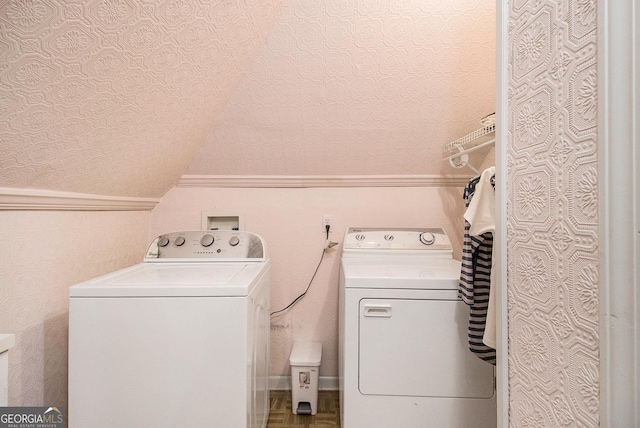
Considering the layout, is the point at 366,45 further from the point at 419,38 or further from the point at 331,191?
the point at 331,191

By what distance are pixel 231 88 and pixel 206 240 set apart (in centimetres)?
80

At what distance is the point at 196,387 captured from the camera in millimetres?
1094

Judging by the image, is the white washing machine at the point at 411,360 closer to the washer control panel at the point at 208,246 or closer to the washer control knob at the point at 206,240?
the washer control panel at the point at 208,246

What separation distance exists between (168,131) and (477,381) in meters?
1.67

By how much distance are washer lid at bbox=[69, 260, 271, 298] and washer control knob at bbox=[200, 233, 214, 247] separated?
312mm

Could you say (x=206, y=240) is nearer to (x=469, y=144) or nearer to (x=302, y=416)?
(x=302, y=416)

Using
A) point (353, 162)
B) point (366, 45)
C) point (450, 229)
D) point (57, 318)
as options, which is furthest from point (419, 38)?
point (57, 318)

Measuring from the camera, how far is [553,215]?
0.70 metres

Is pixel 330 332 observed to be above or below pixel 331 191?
below

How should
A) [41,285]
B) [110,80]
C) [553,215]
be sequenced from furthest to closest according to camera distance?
[41,285], [110,80], [553,215]

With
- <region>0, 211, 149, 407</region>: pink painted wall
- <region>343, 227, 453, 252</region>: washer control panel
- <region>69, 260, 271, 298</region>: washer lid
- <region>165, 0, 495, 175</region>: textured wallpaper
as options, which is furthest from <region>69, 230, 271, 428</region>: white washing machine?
<region>165, 0, 495, 175</region>: textured wallpaper

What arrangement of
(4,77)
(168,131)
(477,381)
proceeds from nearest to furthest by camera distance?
(4,77)
(477,381)
(168,131)

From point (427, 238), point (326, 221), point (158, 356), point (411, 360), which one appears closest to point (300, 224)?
point (326, 221)

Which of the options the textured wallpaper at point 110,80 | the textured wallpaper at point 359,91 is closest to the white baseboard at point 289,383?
the textured wallpaper at point 359,91
